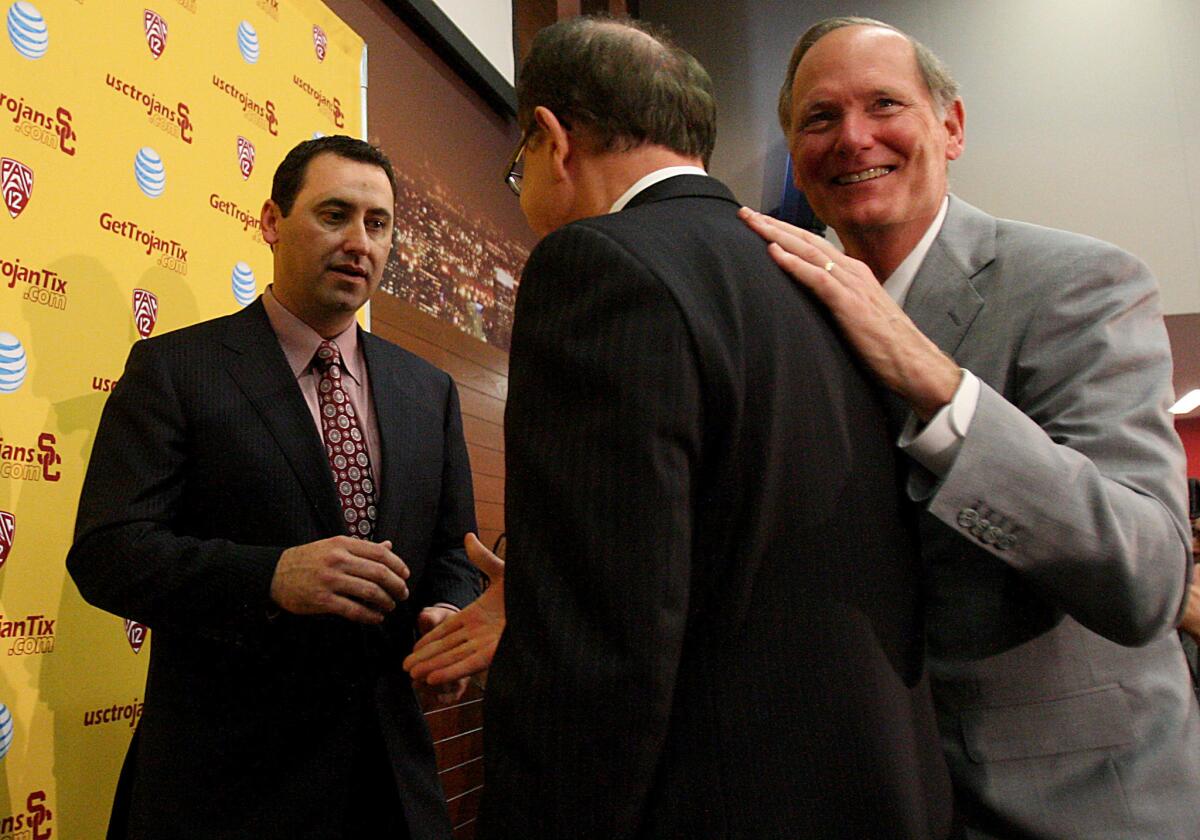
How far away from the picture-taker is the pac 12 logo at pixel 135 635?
223 cm

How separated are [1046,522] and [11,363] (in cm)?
190

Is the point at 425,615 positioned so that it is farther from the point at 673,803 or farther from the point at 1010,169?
the point at 1010,169

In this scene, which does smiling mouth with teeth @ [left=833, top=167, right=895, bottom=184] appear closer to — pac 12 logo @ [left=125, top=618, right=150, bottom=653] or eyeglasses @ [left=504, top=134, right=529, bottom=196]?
eyeglasses @ [left=504, top=134, right=529, bottom=196]

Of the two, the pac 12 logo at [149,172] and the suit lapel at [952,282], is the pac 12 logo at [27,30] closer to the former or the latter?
the pac 12 logo at [149,172]

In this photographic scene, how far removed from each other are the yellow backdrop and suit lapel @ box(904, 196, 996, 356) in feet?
5.66

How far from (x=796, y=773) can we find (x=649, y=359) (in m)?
0.39

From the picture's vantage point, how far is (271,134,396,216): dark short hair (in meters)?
2.27

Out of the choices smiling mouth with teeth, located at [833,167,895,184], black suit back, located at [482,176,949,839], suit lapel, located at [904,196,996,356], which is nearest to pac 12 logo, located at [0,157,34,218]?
black suit back, located at [482,176,949,839]

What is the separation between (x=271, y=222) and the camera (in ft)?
7.49

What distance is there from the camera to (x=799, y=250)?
1.09 metres

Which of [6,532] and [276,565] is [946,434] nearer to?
[276,565]

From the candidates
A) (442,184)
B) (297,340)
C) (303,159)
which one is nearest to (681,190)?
(297,340)

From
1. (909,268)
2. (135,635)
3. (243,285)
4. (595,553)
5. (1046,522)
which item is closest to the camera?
(595,553)

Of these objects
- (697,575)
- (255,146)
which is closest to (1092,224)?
(255,146)
